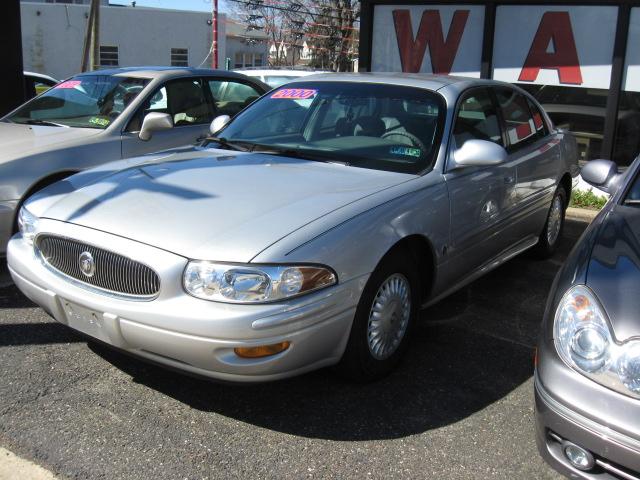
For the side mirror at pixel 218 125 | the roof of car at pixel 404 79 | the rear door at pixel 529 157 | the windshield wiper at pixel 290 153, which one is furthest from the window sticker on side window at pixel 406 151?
the side mirror at pixel 218 125

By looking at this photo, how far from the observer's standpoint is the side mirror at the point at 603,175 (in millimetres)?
3953

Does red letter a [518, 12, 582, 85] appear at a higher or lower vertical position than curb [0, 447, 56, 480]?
higher

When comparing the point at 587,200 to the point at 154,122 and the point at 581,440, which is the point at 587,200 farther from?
the point at 581,440

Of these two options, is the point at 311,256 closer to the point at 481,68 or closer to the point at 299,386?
the point at 299,386

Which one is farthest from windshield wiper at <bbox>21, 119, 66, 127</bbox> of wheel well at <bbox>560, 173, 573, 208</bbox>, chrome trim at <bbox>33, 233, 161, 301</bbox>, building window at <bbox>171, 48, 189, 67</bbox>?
building window at <bbox>171, 48, 189, 67</bbox>

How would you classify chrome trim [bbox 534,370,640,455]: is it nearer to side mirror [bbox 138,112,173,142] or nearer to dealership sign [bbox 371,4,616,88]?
side mirror [bbox 138,112,173,142]

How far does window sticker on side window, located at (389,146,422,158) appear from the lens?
154 inches

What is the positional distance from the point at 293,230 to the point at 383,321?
754 mm

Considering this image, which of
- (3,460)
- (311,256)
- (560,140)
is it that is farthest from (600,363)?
(560,140)

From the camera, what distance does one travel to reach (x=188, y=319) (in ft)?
8.97

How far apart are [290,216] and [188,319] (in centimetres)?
66

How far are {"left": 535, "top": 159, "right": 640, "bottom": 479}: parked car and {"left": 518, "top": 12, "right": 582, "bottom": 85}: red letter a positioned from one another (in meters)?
6.44

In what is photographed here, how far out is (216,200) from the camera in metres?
3.25

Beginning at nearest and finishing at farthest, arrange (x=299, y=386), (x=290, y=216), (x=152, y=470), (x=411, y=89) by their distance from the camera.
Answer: (x=152, y=470)
(x=290, y=216)
(x=299, y=386)
(x=411, y=89)
